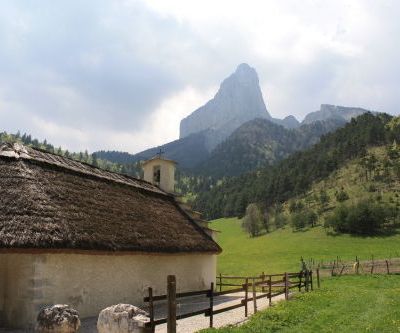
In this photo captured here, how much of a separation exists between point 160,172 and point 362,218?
52.3m

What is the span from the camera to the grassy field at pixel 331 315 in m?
12.0

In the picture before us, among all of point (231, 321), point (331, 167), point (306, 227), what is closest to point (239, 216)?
point (331, 167)

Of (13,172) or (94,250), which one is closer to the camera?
(94,250)

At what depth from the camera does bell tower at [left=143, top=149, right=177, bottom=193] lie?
95.6 ft

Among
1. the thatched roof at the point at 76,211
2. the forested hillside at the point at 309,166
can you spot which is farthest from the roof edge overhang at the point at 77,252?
the forested hillside at the point at 309,166

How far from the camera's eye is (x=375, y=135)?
11431 cm

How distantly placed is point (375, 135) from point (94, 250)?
366 feet

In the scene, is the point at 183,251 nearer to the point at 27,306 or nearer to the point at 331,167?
the point at 27,306

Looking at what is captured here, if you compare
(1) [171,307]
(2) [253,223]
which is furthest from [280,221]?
(1) [171,307]

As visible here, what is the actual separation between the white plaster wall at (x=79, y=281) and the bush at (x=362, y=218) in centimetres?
5893

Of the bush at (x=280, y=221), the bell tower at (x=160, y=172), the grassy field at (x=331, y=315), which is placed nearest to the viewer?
the grassy field at (x=331, y=315)

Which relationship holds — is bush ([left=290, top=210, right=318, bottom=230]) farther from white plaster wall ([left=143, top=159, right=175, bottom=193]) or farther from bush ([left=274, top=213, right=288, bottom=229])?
white plaster wall ([left=143, top=159, right=175, bottom=193])

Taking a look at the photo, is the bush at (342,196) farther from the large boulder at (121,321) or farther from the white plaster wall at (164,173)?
the large boulder at (121,321)

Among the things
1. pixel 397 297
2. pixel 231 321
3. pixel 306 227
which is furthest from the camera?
pixel 306 227
